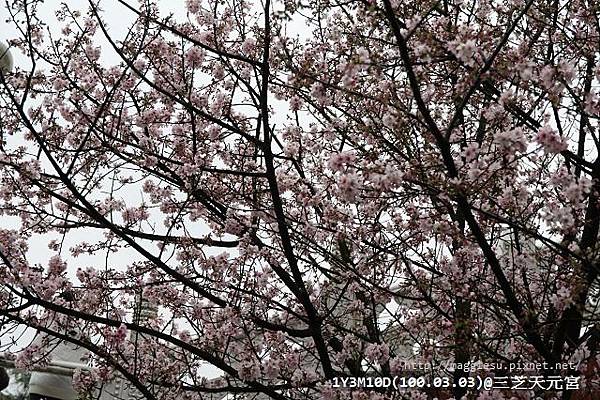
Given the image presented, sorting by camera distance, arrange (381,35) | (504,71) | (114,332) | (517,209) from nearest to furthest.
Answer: (504,71) < (517,209) < (114,332) < (381,35)

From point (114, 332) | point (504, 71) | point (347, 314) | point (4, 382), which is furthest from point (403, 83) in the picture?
point (4, 382)

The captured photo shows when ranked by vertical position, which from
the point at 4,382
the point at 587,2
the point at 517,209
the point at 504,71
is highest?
the point at 587,2

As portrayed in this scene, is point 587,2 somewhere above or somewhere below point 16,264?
above

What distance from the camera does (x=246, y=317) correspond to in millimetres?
3320

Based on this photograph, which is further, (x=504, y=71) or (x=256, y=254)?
(x=256, y=254)

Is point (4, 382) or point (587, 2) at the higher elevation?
point (587, 2)

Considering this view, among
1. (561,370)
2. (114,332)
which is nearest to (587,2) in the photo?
(561,370)

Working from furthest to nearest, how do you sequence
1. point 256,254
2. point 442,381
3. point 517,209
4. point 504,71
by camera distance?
point 256,254 → point 442,381 → point 517,209 → point 504,71

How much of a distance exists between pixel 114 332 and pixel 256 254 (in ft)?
2.83

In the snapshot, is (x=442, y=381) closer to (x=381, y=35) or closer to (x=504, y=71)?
(x=504, y=71)

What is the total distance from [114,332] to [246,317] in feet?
2.30

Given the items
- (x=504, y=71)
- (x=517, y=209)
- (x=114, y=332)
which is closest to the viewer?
(x=504, y=71)

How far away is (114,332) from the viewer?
10.3 ft

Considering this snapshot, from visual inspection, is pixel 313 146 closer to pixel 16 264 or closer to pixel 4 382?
pixel 16 264
